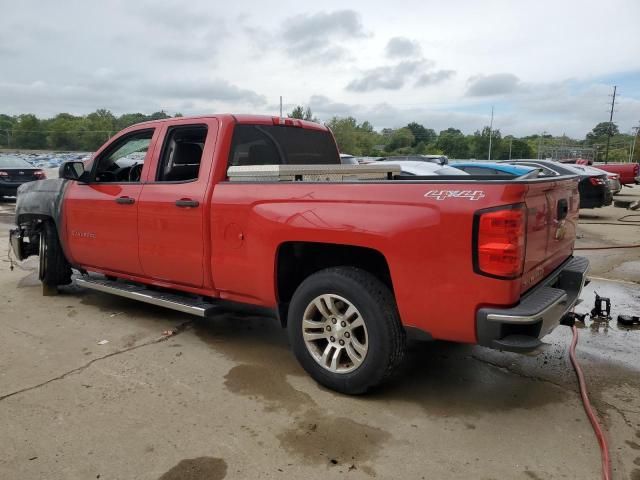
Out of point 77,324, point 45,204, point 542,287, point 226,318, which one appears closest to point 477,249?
point 542,287

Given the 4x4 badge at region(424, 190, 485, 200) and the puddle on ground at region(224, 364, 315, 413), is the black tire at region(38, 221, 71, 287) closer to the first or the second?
the puddle on ground at region(224, 364, 315, 413)

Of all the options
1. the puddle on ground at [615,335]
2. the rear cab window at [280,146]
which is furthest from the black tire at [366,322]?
the puddle on ground at [615,335]

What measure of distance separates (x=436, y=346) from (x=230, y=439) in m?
2.14

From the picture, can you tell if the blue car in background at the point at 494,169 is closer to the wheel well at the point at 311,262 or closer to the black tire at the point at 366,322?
the wheel well at the point at 311,262

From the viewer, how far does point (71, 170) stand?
510 centimetres

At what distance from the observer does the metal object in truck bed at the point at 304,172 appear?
380 centimetres

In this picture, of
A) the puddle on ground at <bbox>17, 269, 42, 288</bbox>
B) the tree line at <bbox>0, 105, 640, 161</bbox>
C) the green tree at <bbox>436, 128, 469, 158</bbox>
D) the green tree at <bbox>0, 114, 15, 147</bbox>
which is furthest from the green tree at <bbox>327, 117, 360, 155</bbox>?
the puddle on ground at <bbox>17, 269, 42, 288</bbox>

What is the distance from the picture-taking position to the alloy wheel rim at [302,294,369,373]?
133 inches

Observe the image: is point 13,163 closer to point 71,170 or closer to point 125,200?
point 71,170

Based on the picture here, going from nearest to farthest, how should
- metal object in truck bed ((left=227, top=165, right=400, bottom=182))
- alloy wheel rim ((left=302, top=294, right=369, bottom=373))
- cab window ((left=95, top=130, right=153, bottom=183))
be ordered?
1. alloy wheel rim ((left=302, top=294, right=369, bottom=373))
2. metal object in truck bed ((left=227, top=165, right=400, bottom=182))
3. cab window ((left=95, top=130, right=153, bottom=183))

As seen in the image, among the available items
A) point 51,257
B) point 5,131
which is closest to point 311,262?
point 51,257

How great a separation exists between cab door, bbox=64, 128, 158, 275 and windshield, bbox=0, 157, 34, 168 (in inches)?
435

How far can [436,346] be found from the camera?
176 inches

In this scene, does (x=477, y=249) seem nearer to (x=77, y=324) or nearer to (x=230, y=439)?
(x=230, y=439)
